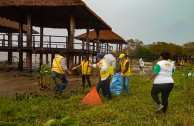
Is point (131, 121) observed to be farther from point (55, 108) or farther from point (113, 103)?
point (55, 108)

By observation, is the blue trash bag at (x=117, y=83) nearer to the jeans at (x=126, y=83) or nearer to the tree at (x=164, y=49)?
the jeans at (x=126, y=83)

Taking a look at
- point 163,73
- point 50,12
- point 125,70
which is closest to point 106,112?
point 163,73

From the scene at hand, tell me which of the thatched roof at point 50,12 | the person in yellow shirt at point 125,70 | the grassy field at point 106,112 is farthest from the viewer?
the thatched roof at point 50,12

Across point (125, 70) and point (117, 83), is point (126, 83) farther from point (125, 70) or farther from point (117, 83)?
point (125, 70)

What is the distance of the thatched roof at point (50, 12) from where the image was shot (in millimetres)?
9750

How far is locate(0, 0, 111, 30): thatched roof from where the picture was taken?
32.0 feet

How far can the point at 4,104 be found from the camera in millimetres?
1256

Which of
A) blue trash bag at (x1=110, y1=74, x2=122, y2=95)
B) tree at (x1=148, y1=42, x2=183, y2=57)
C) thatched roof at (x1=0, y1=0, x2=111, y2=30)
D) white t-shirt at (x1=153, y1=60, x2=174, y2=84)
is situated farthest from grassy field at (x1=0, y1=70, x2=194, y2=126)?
tree at (x1=148, y1=42, x2=183, y2=57)

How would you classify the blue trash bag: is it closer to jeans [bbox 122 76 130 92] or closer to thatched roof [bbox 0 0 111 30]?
jeans [bbox 122 76 130 92]

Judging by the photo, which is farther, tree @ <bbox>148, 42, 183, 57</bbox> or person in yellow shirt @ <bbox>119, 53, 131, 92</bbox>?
tree @ <bbox>148, 42, 183, 57</bbox>

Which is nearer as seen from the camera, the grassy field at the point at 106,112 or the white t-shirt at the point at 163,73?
the grassy field at the point at 106,112

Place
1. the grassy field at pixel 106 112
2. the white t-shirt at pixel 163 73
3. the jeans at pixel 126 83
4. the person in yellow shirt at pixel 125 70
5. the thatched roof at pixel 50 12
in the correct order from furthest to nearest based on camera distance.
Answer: the thatched roof at pixel 50 12 → the jeans at pixel 126 83 → the person in yellow shirt at pixel 125 70 → the white t-shirt at pixel 163 73 → the grassy field at pixel 106 112

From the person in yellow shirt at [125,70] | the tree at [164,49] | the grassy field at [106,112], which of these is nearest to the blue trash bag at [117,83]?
the person in yellow shirt at [125,70]

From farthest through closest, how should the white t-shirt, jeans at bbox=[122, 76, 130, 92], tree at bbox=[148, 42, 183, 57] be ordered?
tree at bbox=[148, 42, 183, 57]
jeans at bbox=[122, 76, 130, 92]
the white t-shirt
